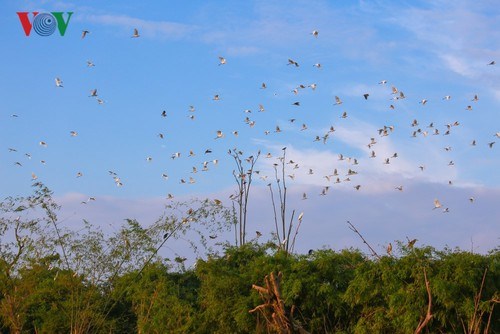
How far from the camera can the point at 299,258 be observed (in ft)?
44.7

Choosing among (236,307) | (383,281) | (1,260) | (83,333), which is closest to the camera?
(383,281)

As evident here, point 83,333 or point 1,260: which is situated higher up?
point 1,260

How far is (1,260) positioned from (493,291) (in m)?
10.1

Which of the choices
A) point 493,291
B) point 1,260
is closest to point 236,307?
point 493,291

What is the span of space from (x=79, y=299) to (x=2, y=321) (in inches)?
104

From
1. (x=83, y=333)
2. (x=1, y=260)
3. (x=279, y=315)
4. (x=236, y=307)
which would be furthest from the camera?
(x=1, y=260)

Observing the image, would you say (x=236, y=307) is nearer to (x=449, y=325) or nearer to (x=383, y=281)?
(x=383, y=281)

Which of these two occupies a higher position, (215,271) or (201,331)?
(215,271)

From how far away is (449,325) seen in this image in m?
11.8

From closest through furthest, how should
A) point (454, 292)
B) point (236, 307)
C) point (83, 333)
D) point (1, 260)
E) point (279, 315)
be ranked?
point (279, 315) < point (454, 292) < point (236, 307) < point (83, 333) < point (1, 260)

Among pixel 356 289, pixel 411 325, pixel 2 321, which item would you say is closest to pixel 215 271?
pixel 356 289

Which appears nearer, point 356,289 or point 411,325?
point 411,325

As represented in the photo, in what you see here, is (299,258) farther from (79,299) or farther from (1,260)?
(1,260)

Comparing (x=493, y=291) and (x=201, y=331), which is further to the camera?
(x=201, y=331)
